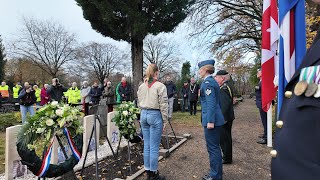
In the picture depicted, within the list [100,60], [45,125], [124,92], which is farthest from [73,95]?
[100,60]

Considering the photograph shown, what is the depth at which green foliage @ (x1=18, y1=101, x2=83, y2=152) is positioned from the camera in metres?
3.78

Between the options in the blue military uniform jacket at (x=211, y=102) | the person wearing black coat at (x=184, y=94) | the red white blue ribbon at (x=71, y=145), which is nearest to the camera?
the red white blue ribbon at (x=71, y=145)

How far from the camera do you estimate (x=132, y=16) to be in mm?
10492

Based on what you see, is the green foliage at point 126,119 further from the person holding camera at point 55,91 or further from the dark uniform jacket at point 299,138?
the person holding camera at point 55,91

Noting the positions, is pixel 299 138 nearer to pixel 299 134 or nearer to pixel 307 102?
pixel 299 134

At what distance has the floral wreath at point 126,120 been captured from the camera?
18.9ft

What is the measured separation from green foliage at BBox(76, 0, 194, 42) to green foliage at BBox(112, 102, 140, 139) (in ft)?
17.4

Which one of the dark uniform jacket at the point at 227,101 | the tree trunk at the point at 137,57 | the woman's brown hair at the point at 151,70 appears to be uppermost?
the tree trunk at the point at 137,57

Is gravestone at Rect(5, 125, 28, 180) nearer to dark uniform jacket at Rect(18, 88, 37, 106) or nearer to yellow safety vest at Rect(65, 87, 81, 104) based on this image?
dark uniform jacket at Rect(18, 88, 37, 106)

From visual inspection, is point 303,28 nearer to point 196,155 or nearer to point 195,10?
point 196,155

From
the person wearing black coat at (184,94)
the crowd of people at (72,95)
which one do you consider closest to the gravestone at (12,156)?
the crowd of people at (72,95)

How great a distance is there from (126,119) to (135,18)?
19.2ft

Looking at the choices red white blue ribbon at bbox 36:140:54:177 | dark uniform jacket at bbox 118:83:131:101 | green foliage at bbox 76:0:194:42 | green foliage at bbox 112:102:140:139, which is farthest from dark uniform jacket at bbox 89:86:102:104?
red white blue ribbon at bbox 36:140:54:177

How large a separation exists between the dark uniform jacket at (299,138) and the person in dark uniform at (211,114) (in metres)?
3.08
